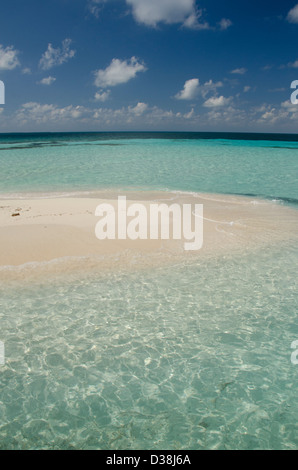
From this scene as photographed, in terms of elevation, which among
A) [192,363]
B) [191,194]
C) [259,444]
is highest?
[191,194]

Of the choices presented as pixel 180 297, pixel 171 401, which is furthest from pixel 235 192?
pixel 171 401

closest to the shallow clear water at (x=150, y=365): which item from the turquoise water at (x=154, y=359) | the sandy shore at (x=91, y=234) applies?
the turquoise water at (x=154, y=359)

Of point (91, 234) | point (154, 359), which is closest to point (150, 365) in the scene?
point (154, 359)

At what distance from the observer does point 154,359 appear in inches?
190

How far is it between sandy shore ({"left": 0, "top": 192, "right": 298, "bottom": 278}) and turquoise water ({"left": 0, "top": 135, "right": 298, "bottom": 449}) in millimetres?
1020

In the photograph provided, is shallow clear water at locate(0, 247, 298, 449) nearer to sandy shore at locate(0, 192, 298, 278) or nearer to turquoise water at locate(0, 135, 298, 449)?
turquoise water at locate(0, 135, 298, 449)

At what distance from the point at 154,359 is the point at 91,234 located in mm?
5530

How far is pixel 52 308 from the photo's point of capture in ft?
19.7

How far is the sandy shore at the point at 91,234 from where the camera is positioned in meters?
8.30

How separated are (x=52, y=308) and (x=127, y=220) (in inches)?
214

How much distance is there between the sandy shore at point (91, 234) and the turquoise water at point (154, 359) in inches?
40.2

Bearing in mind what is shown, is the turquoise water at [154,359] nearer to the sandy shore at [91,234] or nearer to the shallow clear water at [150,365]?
the shallow clear water at [150,365]

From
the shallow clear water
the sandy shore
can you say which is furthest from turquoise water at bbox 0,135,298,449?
the sandy shore

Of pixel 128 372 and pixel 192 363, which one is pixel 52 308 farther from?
pixel 192 363
